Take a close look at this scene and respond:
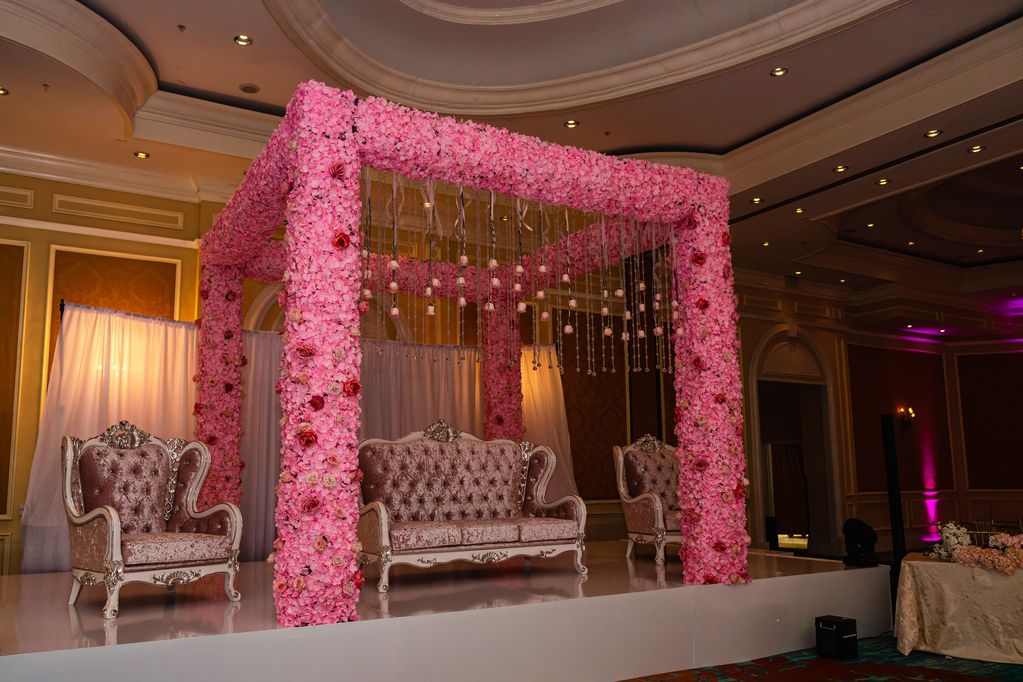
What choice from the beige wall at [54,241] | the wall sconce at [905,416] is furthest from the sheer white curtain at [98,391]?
the wall sconce at [905,416]

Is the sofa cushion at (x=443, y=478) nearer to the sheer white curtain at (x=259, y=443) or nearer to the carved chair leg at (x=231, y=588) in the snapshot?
the carved chair leg at (x=231, y=588)

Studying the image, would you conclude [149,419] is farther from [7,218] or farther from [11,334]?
Answer: [7,218]

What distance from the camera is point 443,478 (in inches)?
269

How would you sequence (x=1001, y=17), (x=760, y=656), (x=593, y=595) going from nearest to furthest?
(x=593, y=595) → (x=760, y=656) → (x=1001, y=17)

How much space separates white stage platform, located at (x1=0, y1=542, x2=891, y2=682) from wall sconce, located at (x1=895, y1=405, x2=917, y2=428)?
7.88 meters

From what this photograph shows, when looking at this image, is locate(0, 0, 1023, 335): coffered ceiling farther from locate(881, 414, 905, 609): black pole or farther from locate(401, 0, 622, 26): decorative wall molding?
locate(881, 414, 905, 609): black pole

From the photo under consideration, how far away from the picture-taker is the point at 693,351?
5750 millimetres

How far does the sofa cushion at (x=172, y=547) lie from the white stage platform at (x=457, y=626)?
293 millimetres

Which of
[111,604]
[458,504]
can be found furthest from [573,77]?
[111,604]

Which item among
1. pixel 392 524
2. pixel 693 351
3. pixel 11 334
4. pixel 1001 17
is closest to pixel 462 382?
pixel 392 524

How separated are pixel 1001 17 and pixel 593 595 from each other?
5.13m

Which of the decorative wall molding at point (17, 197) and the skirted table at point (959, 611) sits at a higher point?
the decorative wall molding at point (17, 197)

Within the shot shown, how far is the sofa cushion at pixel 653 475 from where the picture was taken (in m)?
7.72

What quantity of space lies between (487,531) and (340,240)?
2602 millimetres
